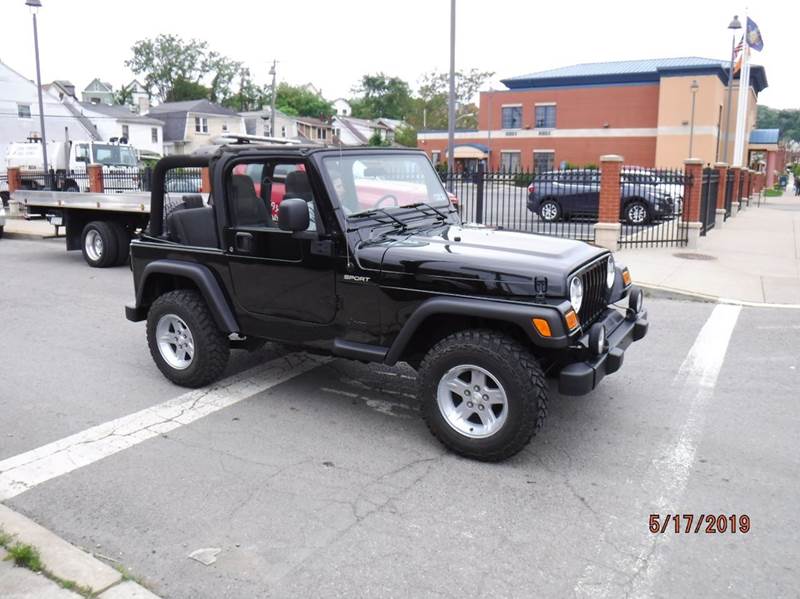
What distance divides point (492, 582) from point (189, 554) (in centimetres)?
144

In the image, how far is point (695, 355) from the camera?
6.98 meters

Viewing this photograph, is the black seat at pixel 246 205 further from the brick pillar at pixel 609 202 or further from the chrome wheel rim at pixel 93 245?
the brick pillar at pixel 609 202

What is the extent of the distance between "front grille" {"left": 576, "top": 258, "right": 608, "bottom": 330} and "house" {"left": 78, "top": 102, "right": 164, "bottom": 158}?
5425cm

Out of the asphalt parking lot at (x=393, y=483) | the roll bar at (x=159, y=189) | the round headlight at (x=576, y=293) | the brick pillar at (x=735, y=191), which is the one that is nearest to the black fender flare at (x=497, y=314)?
the round headlight at (x=576, y=293)

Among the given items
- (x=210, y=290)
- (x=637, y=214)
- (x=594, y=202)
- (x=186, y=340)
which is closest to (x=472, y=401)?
(x=210, y=290)

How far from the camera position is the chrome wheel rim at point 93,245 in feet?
40.5

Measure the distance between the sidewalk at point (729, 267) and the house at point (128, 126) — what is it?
1855 inches

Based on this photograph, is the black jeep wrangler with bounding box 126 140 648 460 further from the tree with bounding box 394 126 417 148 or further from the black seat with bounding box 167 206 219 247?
the tree with bounding box 394 126 417 148

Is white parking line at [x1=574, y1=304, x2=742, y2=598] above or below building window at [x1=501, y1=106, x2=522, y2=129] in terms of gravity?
below

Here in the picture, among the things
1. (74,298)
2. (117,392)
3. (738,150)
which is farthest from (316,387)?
(738,150)

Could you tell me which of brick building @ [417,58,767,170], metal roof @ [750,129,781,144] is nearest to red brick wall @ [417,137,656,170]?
brick building @ [417,58,767,170]

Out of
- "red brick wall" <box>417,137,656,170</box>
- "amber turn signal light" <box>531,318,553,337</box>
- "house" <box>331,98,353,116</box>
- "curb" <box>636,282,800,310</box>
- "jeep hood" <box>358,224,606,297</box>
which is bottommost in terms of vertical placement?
"curb" <box>636,282,800,310</box>

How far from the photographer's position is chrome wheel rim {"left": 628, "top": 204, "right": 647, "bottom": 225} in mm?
19516
